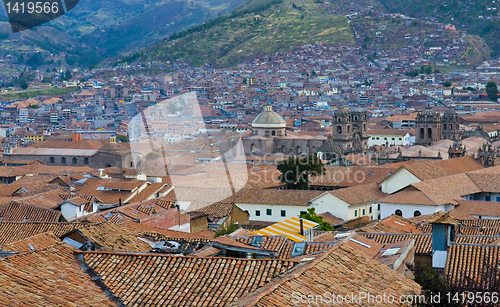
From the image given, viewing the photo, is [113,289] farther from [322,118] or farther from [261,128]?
[322,118]

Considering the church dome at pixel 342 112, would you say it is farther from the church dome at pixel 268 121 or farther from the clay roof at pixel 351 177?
the clay roof at pixel 351 177

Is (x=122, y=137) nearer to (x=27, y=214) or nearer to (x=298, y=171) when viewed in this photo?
(x=298, y=171)

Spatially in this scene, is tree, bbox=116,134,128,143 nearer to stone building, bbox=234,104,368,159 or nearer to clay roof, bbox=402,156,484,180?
stone building, bbox=234,104,368,159

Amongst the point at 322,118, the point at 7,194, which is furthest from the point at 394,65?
the point at 7,194

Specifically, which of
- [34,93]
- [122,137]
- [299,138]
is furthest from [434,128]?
[34,93]

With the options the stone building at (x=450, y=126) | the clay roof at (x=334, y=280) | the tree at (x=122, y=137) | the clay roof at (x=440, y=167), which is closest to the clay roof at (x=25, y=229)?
the clay roof at (x=334, y=280)

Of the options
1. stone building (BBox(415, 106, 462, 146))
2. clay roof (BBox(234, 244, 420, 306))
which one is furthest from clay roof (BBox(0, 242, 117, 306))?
stone building (BBox(415, 106, 462, 146))
